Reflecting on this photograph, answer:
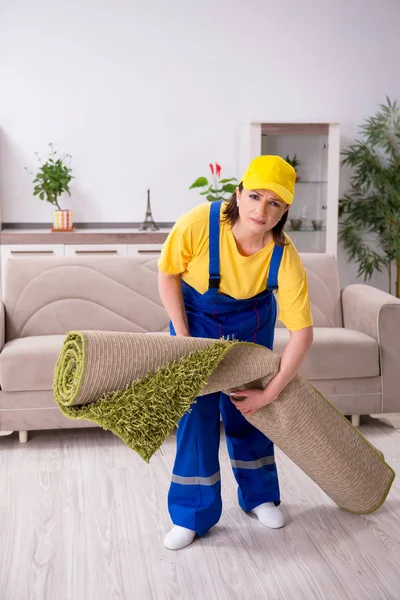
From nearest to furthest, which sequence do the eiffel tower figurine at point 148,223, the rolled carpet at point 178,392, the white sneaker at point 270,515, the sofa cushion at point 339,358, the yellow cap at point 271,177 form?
the rolled carpet at point 178,392 → the yellow cap at point 271,177 → the white sneaker at point 270,515 → the sofa cushion at point 339,358 → the eiffel tower figurine at point 148,223

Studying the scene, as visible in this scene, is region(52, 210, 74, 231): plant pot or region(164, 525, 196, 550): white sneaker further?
region(52, 210, 74, 231): plant pot

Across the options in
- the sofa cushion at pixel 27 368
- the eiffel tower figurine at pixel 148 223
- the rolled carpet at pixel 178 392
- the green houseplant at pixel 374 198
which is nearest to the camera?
the rolled carpet at pixel 178 392

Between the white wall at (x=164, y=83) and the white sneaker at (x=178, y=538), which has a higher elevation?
the white wall at (x=164, y=83)

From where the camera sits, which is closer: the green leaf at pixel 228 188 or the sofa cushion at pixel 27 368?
the sofa cushion at pixel 27 368

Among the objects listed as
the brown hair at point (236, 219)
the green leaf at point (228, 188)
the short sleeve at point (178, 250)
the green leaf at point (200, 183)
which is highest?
the green leaf at point (200, 183)

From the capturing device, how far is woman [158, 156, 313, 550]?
200cm

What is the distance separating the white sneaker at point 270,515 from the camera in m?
2.35

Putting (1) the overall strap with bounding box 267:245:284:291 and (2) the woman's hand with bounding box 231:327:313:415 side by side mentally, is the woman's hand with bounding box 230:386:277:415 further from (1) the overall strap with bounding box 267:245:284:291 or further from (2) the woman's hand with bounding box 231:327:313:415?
(1) the overall strap with bounding box 267:245:284:291

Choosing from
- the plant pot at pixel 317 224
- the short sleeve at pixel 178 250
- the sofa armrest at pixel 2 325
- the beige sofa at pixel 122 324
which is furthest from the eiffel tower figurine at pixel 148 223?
the short sleeve at pixel 178 250

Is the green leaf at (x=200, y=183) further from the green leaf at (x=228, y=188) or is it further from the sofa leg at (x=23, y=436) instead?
the sofa leg at (x=23, y=436)

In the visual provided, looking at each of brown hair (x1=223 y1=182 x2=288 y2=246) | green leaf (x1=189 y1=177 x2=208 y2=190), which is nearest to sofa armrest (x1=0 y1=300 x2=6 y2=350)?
brown hair (x1=223 y1=182 x2=288 y2=246)

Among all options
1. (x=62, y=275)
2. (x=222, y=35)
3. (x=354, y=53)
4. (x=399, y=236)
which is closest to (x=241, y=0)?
(x=222, y=35)

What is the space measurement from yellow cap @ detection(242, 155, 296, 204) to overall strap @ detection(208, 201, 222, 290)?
5.6 inches

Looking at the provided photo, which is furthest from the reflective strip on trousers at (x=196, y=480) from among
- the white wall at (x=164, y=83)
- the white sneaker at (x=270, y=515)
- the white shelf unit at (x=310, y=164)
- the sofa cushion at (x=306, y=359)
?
the white wall at (x=164, y=83)
